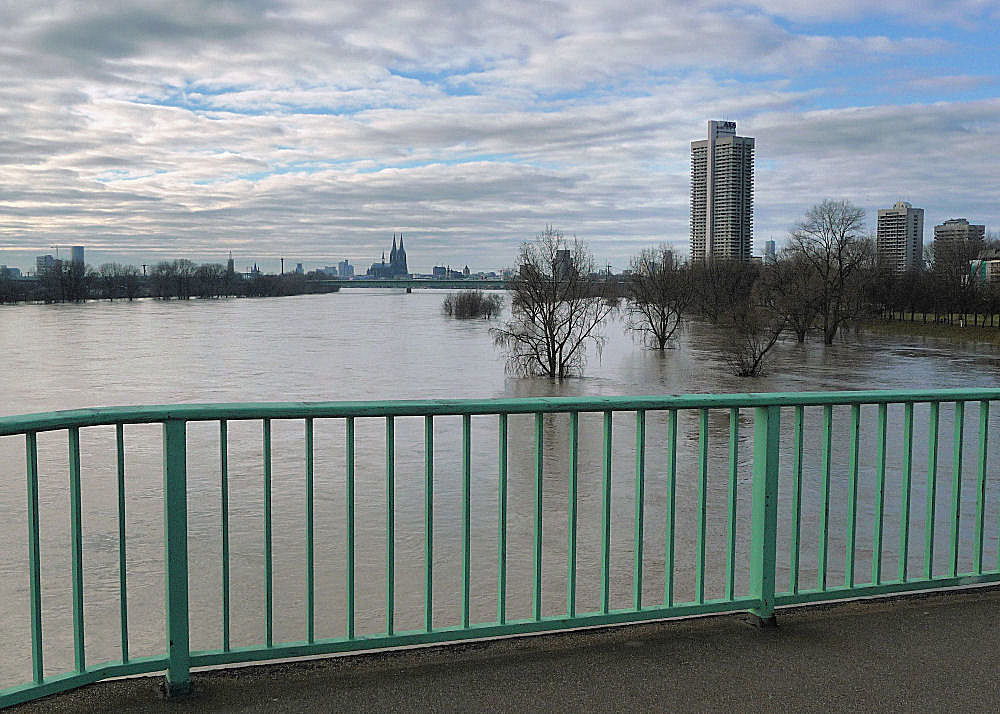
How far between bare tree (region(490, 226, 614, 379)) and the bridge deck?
32580 mm

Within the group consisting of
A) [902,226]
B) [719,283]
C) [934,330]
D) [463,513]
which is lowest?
[934,330]

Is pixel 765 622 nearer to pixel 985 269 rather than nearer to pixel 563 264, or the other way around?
pixel 563 264

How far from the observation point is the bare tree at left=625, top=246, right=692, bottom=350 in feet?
185

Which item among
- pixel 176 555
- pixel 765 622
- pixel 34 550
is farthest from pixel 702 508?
pixel 34 550

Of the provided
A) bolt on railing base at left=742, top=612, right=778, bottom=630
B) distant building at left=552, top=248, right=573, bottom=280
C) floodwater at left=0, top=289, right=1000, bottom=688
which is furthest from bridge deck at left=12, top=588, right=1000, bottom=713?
distant building at left=552, top=248, right=573, bottom=280

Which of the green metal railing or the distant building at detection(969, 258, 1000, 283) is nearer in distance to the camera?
Result: the green metal railing

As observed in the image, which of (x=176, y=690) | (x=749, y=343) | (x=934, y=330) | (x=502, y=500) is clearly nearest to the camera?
(x=176, y=690)

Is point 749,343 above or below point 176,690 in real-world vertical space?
below

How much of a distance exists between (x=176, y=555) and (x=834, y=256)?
68442 mm

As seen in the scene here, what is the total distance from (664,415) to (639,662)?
22.5 m

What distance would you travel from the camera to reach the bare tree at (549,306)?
3869 cm

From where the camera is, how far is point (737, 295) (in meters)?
85.7

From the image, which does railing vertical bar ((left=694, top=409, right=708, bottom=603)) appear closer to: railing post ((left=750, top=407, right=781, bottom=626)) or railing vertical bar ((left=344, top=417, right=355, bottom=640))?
railing post ((left=750, top=407, right=781, bottom=626))

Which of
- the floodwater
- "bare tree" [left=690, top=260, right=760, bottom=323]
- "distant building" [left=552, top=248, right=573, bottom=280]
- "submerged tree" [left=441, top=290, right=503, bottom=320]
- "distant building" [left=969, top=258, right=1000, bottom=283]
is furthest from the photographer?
"submerged tree" [left=441, top=290, right=503, bottom=320]
